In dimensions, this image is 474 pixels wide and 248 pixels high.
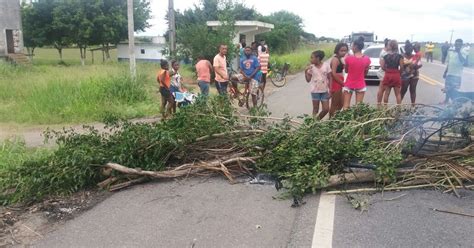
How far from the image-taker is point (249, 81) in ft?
36.6

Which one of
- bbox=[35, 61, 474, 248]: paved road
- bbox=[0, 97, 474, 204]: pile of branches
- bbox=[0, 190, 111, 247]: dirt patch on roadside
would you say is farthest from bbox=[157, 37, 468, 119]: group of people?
bbox=[0, 190, 111, 247]: dirt patch on roadside

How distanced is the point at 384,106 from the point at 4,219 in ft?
16.8

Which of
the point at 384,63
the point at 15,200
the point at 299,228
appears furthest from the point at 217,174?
the point at 384,63

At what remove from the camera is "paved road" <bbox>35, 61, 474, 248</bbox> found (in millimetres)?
3699

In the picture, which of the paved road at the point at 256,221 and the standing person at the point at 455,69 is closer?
the paved road at the point at 256,221

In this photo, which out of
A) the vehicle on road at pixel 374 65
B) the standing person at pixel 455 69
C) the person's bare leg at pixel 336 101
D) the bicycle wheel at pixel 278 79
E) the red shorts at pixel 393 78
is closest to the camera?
the person's bare leg at pixel 336 101

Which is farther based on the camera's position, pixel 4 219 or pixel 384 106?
pixel 384 106

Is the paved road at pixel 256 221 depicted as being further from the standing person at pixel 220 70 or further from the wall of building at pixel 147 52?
the wall of building at pixel 147 52

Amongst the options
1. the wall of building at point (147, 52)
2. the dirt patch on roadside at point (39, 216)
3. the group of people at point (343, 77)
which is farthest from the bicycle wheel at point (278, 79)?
the wall of building at point (147, 52)

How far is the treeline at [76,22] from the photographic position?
36.3 metres

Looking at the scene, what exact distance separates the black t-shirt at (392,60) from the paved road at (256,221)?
4.73 m

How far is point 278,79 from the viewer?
1881 centimetres

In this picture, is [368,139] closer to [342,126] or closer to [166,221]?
[342,126]

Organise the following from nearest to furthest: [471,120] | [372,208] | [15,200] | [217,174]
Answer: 1. [372,208]
2. [15,200]
3. [471,120]
4. [217,174]
